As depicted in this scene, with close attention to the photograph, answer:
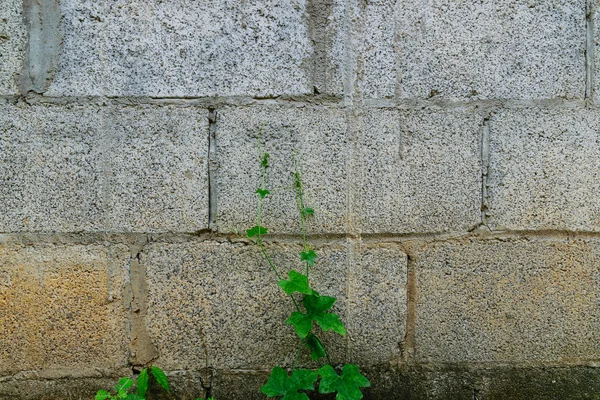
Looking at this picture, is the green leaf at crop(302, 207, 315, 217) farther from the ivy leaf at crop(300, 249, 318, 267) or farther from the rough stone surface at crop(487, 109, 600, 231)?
the rough stone surface at crop(487, 109, 600, 231)

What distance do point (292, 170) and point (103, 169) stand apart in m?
0.69

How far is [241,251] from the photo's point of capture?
1.86 meters

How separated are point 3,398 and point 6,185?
0.79m

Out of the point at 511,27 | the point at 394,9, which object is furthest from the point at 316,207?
the point at 511,27

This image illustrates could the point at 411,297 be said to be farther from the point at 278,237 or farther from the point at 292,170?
the point at 292,170

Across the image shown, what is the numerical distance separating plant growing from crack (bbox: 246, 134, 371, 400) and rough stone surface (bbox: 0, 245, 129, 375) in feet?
1.83

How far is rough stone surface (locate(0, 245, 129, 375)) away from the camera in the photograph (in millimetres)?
1826

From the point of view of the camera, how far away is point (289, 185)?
6.08 feet

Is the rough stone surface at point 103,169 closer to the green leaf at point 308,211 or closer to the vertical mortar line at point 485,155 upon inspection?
the green leaf at point 308,211

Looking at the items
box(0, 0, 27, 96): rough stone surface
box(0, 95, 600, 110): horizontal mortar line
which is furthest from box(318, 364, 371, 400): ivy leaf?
box(0, 0, 27, 96): rough stone surface

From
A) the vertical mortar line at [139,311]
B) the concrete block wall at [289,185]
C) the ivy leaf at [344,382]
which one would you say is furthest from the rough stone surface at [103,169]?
the ivy leaf at [344,382]

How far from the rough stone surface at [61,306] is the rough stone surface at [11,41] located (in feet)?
2.03

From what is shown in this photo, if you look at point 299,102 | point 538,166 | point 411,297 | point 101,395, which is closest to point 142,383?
point 101,395

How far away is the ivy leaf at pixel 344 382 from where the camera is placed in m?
1.74
